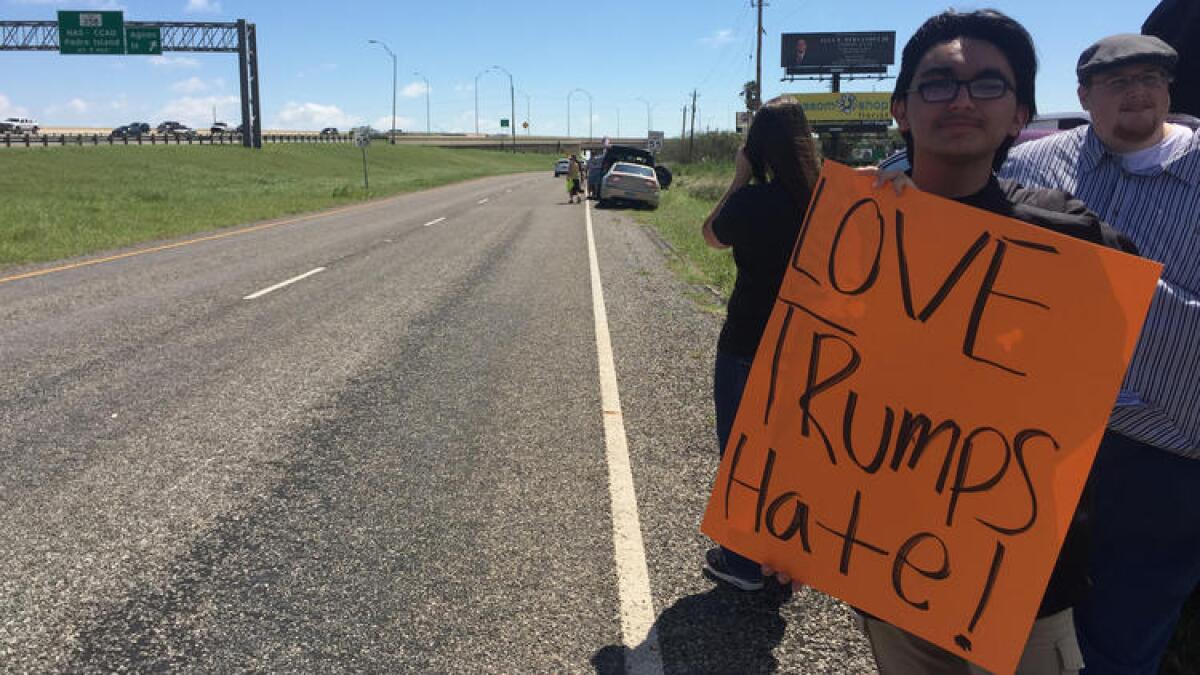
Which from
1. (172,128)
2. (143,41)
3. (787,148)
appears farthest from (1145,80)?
(172,128)

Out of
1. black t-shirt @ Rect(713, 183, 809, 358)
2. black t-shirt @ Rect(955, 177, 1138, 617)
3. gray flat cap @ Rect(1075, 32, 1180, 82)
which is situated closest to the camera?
black t-shirt @ Rect(955, 177, 1138, 617)

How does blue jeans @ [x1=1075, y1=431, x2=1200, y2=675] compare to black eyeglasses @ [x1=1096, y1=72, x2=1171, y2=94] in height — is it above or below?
below

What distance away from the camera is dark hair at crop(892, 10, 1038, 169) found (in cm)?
174

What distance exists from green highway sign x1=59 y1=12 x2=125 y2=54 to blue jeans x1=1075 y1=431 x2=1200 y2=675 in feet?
207

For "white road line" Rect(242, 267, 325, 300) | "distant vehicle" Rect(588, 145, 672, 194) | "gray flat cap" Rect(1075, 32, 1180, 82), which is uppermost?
"distant vehicle" Rect(588, 145, 672, 194)

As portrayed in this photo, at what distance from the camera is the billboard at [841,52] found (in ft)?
250

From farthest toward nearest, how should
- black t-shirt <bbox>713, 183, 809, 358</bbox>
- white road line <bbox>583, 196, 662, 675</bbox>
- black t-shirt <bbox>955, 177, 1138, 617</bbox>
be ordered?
black t-shirt <bbox>713, 183, 809, 358</bbox>
white road line <bbox>583, 196, 662, 675</bbox>
black t-shirt <bbox>955, 177, 1138, 617</bbox>

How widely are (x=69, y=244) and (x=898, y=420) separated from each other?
1751 cm

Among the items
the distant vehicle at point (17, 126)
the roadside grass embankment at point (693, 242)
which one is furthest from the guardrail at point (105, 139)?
the roadside grass embankment at point (693, 242)

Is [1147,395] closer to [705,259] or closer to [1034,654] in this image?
[1034,654]

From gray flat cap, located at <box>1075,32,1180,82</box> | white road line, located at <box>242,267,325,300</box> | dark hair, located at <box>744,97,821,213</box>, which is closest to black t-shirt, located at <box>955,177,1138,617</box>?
gray flat cap, located at <box>1075,32,1180,82</box>

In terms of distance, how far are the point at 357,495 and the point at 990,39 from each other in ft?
11.7

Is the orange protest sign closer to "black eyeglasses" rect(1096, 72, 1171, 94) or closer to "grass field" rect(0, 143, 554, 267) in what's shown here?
Answer: "black eyeglasses" rect(1096, 72, 1171, 94)

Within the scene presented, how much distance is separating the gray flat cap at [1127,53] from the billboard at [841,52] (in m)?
80.5
